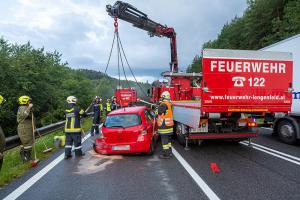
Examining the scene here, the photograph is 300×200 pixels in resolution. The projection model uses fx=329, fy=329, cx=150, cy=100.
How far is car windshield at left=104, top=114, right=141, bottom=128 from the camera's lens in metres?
9.60

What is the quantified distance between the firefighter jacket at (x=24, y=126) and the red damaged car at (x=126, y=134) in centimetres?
203

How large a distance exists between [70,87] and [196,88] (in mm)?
49553

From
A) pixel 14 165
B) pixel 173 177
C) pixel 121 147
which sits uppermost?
pixel 121 147

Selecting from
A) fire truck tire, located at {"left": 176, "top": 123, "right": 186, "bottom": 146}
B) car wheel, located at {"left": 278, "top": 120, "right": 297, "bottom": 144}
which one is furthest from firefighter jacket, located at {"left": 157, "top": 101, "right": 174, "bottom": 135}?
car wheel, located at {"left": 278, "top": 120, "right": 297, "bottom": 144}

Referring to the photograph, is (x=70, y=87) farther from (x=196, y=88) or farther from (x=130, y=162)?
(x=130, y=162)

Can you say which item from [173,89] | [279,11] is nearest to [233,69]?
[173,89]

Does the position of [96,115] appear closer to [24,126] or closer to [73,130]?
[73,130]

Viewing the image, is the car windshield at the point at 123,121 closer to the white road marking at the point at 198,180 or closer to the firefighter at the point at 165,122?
the firefighter at the point at 165,122

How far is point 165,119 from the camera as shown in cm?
966

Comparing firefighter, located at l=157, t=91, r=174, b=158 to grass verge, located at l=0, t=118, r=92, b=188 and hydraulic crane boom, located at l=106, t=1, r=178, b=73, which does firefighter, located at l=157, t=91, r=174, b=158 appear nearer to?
grass verge, located at l=0, t=118, r=92, b=188

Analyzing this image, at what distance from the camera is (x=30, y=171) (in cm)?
786

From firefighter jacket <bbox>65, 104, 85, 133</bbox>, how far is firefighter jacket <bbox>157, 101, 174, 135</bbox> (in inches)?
92.0

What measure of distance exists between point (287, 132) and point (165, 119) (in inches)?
183

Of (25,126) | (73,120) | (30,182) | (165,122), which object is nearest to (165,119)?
(165,122)
